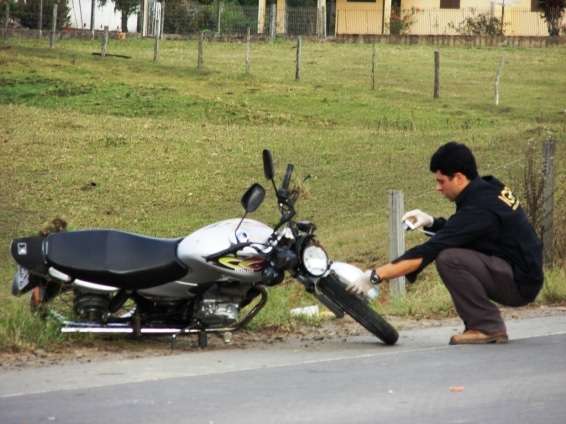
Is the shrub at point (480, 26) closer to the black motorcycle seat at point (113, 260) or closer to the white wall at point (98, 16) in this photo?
the white wall at point (98, 16)

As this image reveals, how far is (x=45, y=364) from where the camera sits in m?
8.80

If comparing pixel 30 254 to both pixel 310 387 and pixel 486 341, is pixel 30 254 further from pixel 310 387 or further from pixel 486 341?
pixel 486 341

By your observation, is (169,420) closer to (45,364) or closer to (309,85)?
(45,364)

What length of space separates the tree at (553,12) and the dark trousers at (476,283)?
49740mm

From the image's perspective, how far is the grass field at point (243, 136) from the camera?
2088 centimetres

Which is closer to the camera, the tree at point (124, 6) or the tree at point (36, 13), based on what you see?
the tree at point (36, 13)

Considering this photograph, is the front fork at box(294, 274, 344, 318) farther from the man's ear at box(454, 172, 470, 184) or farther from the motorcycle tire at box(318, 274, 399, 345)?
the man's ear at box(454, 172, 470, 184)

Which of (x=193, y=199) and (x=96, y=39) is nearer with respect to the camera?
(x=193, y=199)

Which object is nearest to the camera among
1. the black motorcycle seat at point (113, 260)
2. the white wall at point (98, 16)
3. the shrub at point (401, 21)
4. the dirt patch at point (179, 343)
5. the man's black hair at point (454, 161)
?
Result: the dirt patch at point (179, 343)

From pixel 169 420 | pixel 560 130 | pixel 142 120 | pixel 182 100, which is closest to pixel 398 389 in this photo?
pixel 169 420

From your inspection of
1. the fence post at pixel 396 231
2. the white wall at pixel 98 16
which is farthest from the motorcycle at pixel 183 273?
the white wall at pixel 98 16

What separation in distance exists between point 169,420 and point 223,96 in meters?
29.9

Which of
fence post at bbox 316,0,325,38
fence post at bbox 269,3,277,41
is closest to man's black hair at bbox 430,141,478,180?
fence post at bbox 269,3,277,41

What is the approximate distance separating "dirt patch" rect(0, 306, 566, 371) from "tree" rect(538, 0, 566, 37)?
48.8 metres
